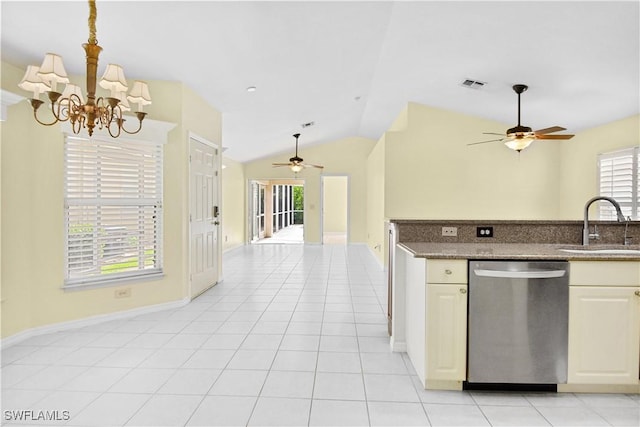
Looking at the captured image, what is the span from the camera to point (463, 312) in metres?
2.13

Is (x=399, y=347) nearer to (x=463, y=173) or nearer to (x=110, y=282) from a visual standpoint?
(x=110, y=282)

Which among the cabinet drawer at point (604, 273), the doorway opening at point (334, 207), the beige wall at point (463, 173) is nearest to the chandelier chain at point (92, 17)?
the cabinet drawer at point (604, 273)

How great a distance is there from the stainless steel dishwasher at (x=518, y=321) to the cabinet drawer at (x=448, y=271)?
1.9 inches

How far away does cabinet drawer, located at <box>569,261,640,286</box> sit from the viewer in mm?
2061

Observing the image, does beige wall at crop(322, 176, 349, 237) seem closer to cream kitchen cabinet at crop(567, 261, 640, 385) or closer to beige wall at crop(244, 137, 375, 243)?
beige wall at crop(244, 137, 375, 243)

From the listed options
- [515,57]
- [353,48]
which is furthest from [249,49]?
[515,57]

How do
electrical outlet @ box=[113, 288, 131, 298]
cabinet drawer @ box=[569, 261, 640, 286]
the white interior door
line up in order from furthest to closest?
the white interior door, electrical outlet @ box=[113, 288, 131, 298], cabinet drawer @ box=[569, 261, 640, 286]

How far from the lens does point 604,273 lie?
2076mm

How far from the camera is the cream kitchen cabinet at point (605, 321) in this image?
2064mm

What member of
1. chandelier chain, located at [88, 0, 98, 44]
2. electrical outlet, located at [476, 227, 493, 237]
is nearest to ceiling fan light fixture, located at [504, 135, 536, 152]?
electrical outlet, located at [476, 227, 493, 237]

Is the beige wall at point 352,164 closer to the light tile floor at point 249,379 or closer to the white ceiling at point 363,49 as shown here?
the white ceiling at point 363,49

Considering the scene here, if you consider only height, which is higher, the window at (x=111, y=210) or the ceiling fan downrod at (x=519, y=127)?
the ceiling fan downrod at (x=519, y=127)

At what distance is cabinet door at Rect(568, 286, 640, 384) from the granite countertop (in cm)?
20

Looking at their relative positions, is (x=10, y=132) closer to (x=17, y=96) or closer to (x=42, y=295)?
(x=17, y=96)
